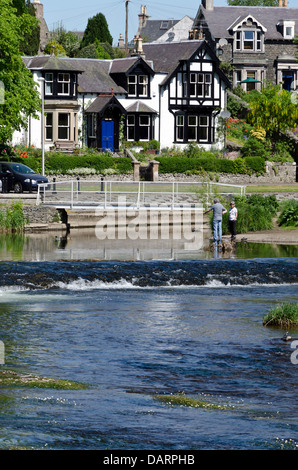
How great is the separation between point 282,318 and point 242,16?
6355cm

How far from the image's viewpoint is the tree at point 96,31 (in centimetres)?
8856

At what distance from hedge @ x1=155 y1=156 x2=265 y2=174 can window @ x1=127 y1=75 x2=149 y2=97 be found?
9.55 meters

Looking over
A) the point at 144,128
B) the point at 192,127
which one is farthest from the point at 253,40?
the point at 144,128

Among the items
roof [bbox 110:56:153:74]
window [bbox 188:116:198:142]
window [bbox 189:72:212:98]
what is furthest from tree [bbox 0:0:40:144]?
window [bbox 189:72:212:98]

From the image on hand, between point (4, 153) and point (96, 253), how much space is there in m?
21.0

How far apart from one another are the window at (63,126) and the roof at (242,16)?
23476mm

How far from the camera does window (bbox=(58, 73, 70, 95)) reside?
59.4 m

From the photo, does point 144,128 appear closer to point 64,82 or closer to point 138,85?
point 138,85

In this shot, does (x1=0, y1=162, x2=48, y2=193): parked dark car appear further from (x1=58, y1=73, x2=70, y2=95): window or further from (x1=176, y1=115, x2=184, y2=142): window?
(x1=176, y1=115, x2=184, y2=142): window

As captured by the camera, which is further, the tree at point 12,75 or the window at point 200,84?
the window at point 200,84

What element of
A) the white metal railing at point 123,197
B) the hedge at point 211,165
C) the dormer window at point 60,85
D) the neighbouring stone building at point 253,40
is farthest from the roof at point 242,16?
the white metal railing at point 123,197

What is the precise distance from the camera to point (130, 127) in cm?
6259

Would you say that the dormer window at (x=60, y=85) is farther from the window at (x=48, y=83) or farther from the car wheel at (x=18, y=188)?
the car wheel at (x=18, y=188)
